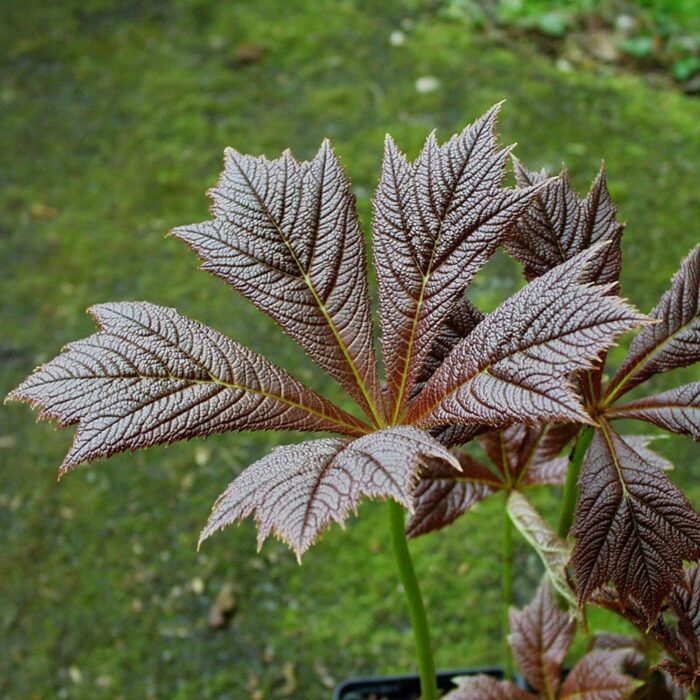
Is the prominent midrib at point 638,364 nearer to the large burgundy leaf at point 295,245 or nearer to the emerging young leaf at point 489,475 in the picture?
the emerging young leaf at point 489,475

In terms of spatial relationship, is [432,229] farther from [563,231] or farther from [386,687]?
[386,687]

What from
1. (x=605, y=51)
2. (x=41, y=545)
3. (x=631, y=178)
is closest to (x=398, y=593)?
(x=41, y=545)

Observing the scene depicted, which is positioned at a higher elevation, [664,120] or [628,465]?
[664,120]

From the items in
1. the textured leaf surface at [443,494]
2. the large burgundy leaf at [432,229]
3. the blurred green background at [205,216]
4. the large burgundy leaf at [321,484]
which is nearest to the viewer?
the large burgundy leaf at [321,484]

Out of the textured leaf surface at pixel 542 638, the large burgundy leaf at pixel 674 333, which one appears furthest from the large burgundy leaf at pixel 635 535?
the textured leaf surface at pixel 542 638

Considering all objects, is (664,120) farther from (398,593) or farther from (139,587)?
(139,587)

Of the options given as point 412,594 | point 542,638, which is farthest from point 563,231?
Answer: point 542,638
